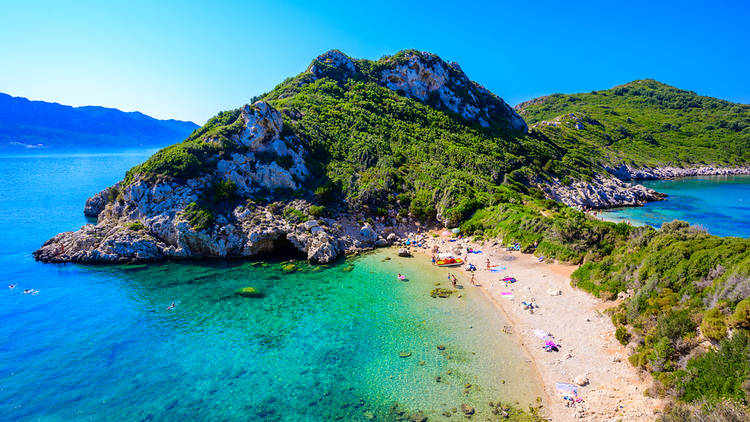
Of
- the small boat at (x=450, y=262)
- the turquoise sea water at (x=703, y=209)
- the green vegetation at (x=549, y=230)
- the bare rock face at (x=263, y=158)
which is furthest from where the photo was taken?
the turquoise sea water at (x=703, y=209)

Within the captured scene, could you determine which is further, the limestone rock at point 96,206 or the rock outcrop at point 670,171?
the rock outcrop at point 670,171

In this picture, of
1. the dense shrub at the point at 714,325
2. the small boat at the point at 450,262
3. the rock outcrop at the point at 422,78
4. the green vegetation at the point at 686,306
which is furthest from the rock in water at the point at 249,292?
the rock outcrop at the point at 422,78

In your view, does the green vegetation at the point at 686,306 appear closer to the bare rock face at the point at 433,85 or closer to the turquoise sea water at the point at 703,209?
the turquoise sea water at the point at 703,209

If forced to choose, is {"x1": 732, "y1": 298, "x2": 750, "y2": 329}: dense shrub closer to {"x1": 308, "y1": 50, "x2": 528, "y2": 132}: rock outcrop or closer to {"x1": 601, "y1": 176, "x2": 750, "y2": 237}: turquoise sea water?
{"x1": 601, "y1": 176, "x2": 750, "y2": 237}: turquoise sea water

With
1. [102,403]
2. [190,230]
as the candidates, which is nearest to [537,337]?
[102,403]

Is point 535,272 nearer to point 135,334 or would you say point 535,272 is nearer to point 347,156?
point 135,334
